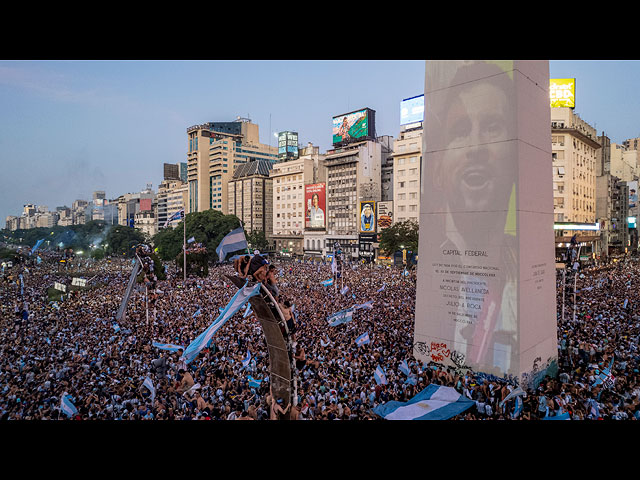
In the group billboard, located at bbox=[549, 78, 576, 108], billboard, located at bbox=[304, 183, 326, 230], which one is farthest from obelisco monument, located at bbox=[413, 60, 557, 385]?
billboard, located at bbox=[304, 183, 326, 230]

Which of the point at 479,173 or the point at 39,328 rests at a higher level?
the point at 479,173

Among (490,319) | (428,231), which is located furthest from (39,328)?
(490,319)

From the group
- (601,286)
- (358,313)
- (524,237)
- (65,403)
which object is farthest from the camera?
(601,286)

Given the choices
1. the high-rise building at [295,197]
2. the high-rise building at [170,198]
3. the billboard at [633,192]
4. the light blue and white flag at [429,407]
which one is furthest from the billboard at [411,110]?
the high-rise building at [170,198]

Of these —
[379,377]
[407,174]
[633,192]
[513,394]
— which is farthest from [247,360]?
[633,192]
